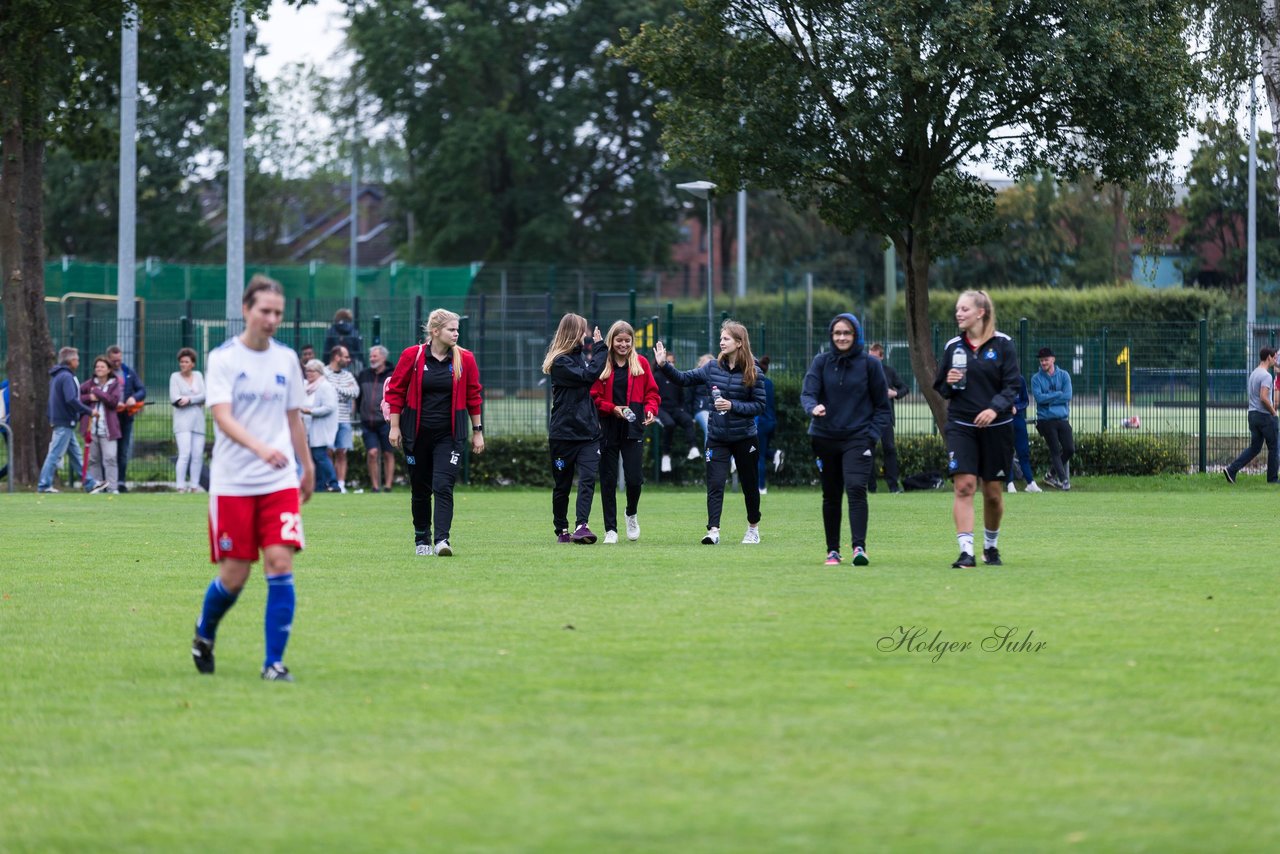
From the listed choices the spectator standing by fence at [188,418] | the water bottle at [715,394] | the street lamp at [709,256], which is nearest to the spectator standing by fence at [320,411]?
the spectator standing by fence at [188,418]

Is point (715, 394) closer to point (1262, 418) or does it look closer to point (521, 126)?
point (1262, 418)

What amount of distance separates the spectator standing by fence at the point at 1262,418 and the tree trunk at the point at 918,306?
13.9 feet

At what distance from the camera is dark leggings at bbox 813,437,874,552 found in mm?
11898

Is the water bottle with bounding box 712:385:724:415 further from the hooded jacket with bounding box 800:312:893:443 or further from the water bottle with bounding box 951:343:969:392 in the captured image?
the water bottle with bounding box 951:343:969:392

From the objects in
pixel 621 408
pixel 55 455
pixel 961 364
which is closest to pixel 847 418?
pixel 961 364

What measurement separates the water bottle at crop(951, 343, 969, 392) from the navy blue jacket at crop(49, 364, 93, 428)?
1489 centimetres

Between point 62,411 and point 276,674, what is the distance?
55.3ft

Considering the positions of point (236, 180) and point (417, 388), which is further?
point (236, 180)

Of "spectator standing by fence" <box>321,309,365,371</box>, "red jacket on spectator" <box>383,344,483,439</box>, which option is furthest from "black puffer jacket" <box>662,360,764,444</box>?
"spectator standing by fence" <box>321,309,365,371</box>

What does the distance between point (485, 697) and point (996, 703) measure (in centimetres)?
205

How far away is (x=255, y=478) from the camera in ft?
24.0

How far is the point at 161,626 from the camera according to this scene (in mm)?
9156

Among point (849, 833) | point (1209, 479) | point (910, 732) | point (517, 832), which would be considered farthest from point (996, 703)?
point (1209, 479)

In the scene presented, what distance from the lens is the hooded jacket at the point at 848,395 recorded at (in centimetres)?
1195
